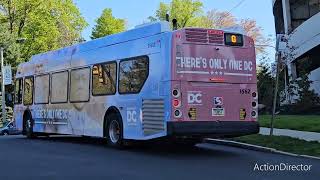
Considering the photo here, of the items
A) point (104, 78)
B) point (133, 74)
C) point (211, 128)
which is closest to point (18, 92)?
point (104, 78)

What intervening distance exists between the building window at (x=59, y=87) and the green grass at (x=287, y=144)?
5898mm

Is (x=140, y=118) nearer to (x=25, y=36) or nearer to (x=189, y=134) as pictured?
(x=189, y=134)

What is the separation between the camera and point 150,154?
46.9 feet

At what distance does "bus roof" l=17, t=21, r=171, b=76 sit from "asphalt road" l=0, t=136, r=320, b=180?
3078mm

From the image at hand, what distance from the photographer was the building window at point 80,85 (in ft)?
57.2

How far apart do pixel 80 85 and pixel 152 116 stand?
4.47m

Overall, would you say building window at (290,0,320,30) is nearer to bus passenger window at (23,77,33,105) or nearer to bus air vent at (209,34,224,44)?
bus passenger window at (23,77,33,105)

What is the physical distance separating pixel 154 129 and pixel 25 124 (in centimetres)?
995

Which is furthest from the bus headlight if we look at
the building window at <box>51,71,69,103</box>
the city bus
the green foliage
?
the green foliage

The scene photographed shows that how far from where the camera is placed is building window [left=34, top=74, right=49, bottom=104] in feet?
66.8

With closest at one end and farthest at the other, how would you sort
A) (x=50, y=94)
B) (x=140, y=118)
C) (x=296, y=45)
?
(x=140, y=118) → (x=50, y=94) → (x=296, y=45)

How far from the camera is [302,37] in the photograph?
3884 cm

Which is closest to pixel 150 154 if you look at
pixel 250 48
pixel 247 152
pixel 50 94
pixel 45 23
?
pixel 247 152

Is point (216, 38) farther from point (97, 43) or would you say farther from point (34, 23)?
point (34, 23)
